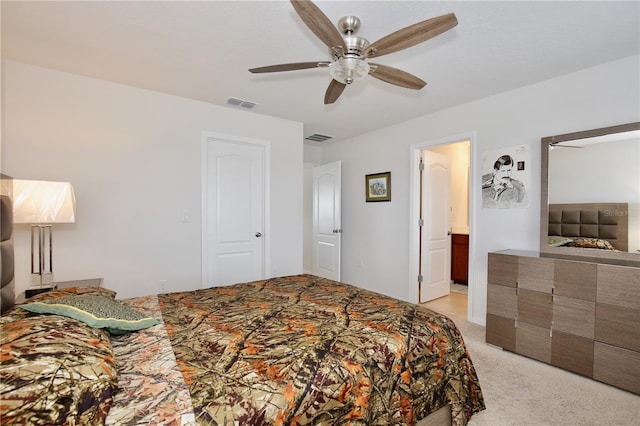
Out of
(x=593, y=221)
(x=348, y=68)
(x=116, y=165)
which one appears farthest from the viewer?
(x=116, y=165)

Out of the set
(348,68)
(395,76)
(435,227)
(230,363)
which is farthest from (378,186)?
(230,363)

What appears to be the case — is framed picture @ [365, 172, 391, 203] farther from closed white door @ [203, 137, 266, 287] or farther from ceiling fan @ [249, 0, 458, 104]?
ceiling fan @ [249, 0, 458, 104]

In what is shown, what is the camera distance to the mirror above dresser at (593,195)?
231cm

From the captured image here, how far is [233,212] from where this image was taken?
12.0 ft

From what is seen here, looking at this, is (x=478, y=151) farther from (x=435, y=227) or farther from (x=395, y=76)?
(x=395, y=76)

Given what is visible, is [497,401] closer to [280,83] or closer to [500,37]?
[500,37]

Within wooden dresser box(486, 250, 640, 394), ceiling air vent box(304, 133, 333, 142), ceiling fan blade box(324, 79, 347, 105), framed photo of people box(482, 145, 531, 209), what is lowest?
wooden dresser box(486, 250, 640, 394)

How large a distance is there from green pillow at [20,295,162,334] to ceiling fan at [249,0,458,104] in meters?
1.59

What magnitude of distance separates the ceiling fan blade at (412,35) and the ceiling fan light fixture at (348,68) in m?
0.06

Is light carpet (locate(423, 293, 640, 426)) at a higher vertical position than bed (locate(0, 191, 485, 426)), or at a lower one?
lower

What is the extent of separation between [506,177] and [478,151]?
426 millimetres

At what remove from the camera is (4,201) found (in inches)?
70.6

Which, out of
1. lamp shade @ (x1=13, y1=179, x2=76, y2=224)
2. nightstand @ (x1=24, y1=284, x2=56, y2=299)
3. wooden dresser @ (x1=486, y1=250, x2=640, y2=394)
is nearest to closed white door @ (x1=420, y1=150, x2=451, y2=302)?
wooden dresser @ (x1=486, y1=250, x2=640, y2=394)

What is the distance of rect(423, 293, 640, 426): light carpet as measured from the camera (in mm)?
1789
